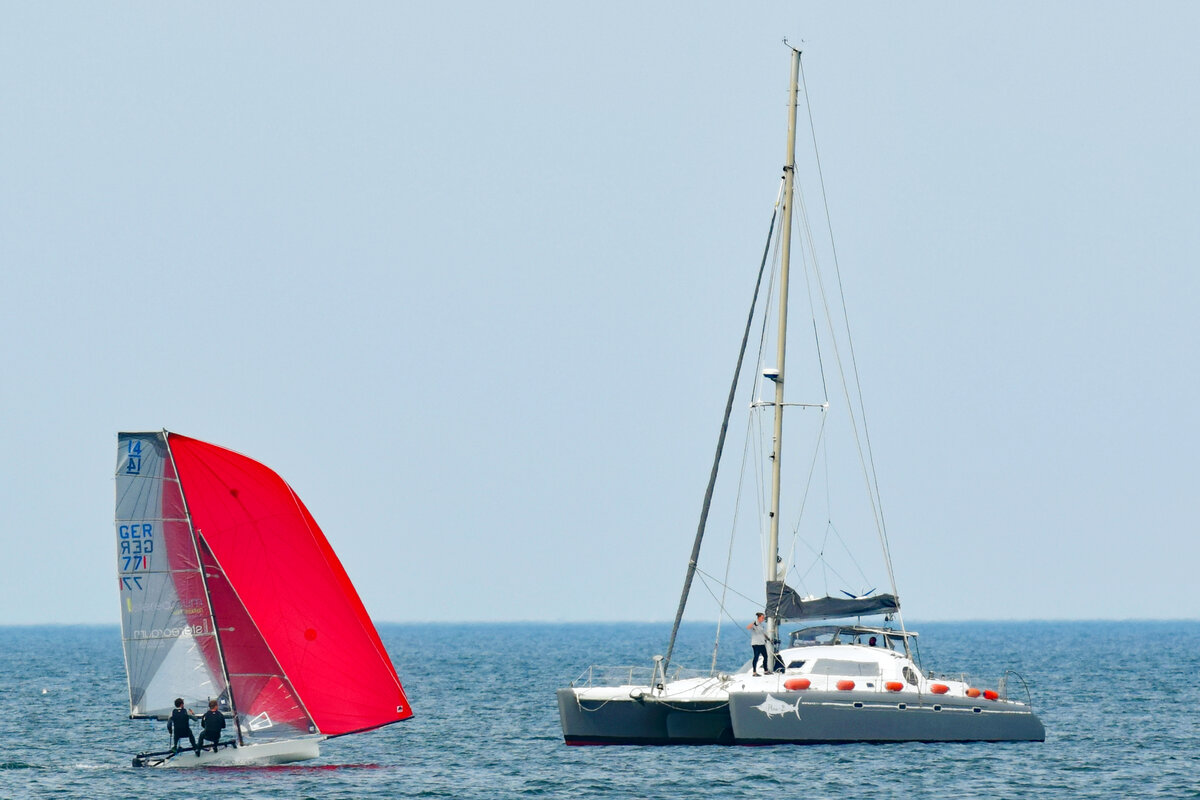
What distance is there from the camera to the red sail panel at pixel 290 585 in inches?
1246

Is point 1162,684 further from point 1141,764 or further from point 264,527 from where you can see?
point 264,527

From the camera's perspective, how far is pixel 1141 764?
34.8 meters

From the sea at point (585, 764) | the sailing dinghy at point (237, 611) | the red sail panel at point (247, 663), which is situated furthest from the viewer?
the red sail panel at point (247, 663)

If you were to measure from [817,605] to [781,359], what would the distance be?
17.7 feet

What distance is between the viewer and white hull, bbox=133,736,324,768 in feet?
102

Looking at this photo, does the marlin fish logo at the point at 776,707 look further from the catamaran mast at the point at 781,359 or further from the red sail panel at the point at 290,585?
the red sail panel at the point at 290,585

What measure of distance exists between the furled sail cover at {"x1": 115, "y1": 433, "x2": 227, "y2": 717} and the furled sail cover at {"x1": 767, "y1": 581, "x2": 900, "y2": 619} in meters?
11.7

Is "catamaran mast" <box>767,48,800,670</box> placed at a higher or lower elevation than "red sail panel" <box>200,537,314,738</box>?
higher

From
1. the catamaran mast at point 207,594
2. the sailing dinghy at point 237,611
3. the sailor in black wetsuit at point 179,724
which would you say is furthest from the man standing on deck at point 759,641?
the sailor in black wetsuit at point 179,724

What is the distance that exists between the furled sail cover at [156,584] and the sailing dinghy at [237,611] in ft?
0.07

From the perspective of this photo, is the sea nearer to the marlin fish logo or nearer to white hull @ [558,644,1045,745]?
white hull @ [558,644,1045,745]

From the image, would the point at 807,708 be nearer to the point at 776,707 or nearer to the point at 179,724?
the point at 776,707

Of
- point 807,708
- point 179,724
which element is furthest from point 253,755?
point 807,708

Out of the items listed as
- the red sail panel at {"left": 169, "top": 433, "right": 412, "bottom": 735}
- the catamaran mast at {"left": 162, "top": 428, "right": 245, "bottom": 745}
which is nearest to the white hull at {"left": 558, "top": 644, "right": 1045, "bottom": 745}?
the red sail panel at {"left": 169, "top": 433, "right": 412, "bottom": 735}
